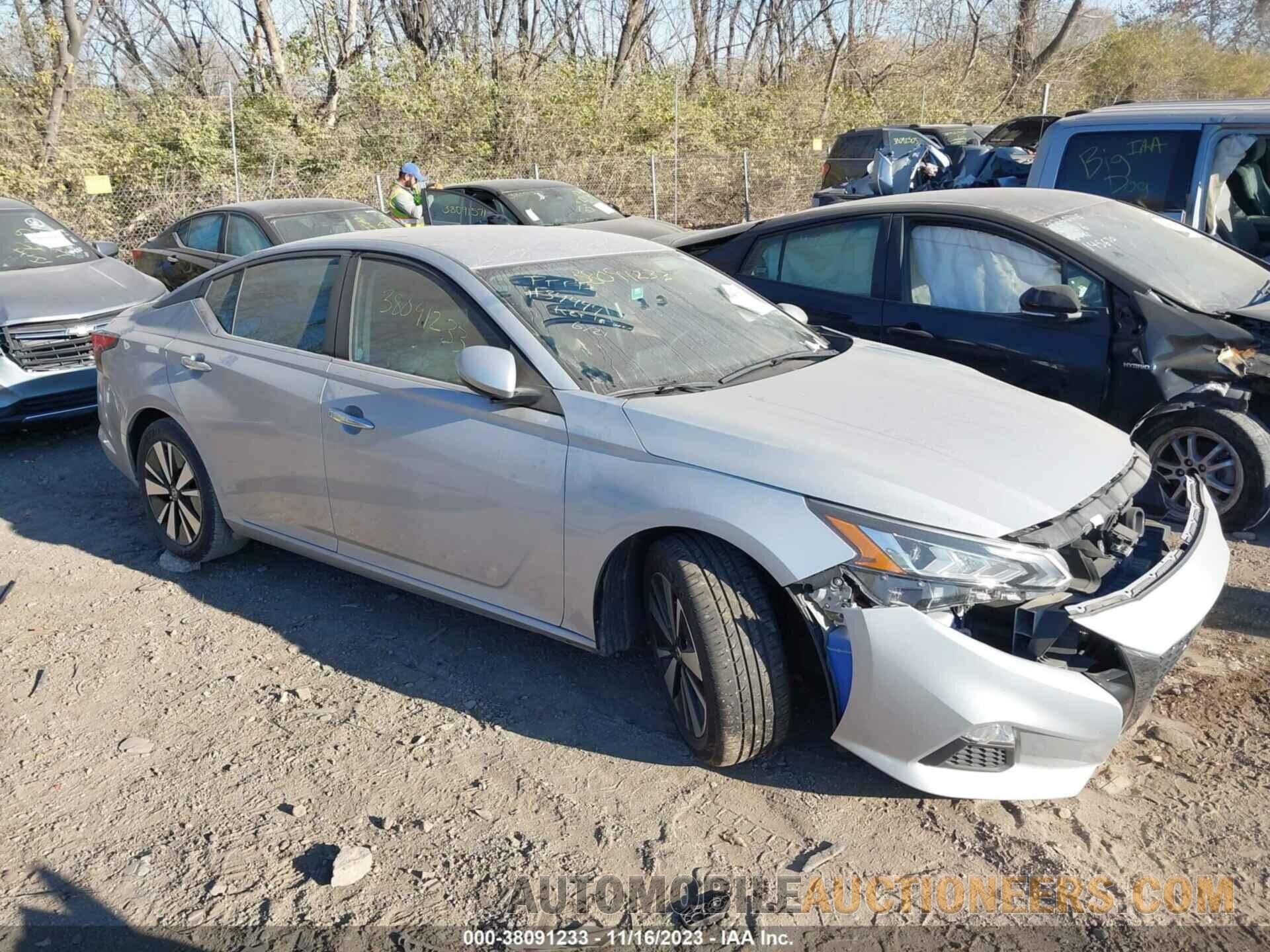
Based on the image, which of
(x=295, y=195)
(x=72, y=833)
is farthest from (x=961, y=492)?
(x=295, y=195)

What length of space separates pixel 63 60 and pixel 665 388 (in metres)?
18.9

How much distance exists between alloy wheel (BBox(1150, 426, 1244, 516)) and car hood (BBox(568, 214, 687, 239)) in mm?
7387

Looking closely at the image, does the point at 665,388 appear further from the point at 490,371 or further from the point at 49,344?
the point at 49,344

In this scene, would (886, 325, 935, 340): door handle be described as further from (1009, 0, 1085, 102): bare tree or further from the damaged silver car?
(1009, 0, 1085, 102): bare tree

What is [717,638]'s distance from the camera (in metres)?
3.04

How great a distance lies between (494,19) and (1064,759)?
1112 inches

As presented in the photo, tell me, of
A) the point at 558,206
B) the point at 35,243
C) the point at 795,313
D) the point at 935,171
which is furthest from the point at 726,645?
the point at 558,206

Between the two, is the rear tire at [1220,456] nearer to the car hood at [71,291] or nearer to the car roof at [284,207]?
the car hood at [71,291]

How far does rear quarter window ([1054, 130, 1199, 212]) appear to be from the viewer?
268 inches

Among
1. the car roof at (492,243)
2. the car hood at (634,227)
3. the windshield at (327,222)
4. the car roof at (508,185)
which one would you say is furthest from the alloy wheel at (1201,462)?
the car roof at (508,185)

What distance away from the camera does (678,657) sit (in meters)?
3.28

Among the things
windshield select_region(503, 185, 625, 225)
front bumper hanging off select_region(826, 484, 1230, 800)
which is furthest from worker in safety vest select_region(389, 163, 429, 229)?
front bumper hanging off select_region(826, 484, 1230, 800)

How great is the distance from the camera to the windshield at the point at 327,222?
31.5 ft

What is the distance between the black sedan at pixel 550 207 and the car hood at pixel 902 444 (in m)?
8.64
